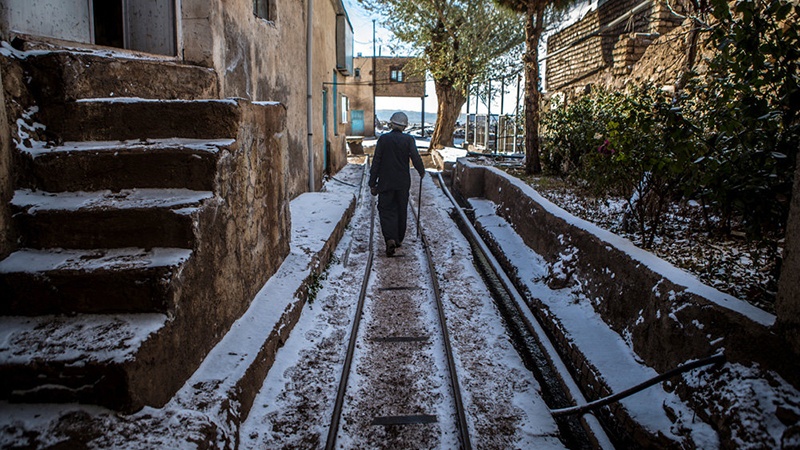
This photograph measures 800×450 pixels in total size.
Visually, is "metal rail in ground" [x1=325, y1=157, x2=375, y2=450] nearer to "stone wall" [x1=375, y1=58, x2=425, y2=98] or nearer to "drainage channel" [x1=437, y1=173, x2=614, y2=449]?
"drainage channel" [x1=437, y1=173, x2=614, y2=449]

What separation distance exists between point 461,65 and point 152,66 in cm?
2066

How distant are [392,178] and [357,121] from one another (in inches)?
1466

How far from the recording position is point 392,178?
833cm

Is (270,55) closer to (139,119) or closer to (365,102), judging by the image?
(139,119)

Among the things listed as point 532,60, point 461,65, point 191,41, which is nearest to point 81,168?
point 191,41

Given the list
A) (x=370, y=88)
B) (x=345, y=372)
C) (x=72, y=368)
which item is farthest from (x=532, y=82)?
(x=370, y=88)

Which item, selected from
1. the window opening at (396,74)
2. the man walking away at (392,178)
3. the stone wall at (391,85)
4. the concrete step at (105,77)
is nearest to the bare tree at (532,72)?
the man walking away at (392,178)

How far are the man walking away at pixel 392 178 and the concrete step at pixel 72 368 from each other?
5.67 meters

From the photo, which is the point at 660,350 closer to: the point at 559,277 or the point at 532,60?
the point at 559,277

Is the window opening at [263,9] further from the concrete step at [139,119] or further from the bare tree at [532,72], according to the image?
the bare tree at [532,72]

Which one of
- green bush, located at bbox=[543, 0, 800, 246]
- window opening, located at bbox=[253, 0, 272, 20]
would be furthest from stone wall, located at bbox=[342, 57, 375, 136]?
green bush, located at bbox=[543, 0, 800, 246]

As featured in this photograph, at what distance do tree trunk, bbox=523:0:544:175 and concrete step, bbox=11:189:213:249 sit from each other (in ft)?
33.7

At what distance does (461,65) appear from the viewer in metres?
24.1

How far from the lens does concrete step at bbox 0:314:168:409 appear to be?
8.72 feet
